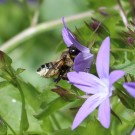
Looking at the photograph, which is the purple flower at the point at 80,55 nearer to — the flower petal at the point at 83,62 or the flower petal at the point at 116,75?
the flower petal at the point at 83,62

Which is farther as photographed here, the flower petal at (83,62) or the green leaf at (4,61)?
the green leaf at (4,61)

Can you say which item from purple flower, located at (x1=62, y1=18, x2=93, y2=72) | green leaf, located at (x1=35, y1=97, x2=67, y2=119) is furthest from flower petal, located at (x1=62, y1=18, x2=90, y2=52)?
green leaf, located at (x1=35, y1=97, x2=67, y2=119)

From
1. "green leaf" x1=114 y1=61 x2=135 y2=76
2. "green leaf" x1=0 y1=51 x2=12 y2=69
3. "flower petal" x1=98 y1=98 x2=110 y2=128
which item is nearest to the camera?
"flower petal" x1=98 y1=98 x2=110 y2=128

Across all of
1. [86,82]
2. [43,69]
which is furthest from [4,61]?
[86,82]

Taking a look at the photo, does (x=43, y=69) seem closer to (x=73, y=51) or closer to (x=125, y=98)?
(x=73, y=51)

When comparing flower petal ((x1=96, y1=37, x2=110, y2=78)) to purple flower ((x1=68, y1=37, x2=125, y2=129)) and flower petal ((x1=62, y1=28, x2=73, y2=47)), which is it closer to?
purple flower ((x1=68, y1=37, x2=125, y2=129))

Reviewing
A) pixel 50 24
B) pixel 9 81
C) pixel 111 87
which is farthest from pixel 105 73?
pixel 50 24

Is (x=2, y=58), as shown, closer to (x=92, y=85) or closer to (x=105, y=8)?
(x=92, y=85)


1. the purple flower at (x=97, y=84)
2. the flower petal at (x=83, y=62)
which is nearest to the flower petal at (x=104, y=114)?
the purple flower at (x=97, y=84)
